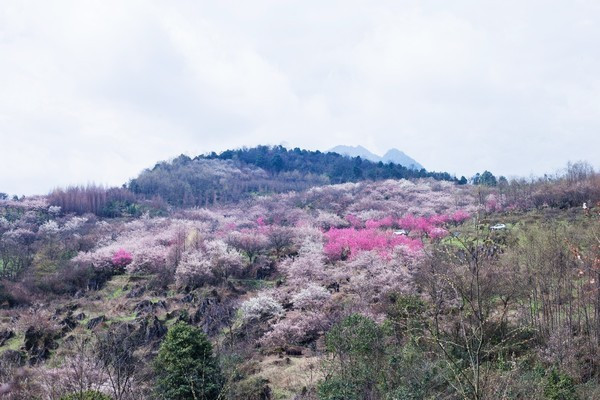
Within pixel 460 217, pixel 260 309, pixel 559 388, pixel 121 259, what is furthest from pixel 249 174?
pixel 559 388

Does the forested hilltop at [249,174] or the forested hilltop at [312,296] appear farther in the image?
the forested hilltop at [249,174]

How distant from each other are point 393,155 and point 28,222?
534 feet

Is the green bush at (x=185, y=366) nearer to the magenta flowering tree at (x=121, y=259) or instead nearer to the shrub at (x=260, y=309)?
the shrub at (x=260, y=309)

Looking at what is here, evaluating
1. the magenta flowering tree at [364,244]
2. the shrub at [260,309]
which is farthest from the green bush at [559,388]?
the magenta flowering tree at [364,244]

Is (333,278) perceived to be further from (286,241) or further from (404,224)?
(404,224)

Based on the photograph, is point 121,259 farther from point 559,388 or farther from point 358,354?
point 559,388

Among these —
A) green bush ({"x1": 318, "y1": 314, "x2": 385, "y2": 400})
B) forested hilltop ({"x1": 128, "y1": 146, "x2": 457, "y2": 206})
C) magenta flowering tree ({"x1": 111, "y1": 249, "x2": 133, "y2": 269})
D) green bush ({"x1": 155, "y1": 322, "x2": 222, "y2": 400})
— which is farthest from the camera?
forested hilltop ({"x1": 128, "y1": 146, "x2": 457, "y2": 206})

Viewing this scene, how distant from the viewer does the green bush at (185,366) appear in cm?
1239

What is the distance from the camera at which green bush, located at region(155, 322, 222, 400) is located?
12.4 m

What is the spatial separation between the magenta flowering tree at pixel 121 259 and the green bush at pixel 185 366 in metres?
20.6

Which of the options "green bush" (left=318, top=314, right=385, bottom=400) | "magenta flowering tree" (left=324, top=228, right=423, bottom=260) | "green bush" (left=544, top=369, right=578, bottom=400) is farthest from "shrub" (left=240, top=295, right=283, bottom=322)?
"green bush" (left=544, top=369, right=578, bottom=400)

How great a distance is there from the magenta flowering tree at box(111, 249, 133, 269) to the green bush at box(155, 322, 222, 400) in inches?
811

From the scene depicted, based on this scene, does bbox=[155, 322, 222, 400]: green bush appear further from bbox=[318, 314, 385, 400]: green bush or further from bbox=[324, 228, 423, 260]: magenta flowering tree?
bbox=[324, 228, 423, 260]: magenta flowering tree

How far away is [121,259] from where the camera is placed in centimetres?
3234
